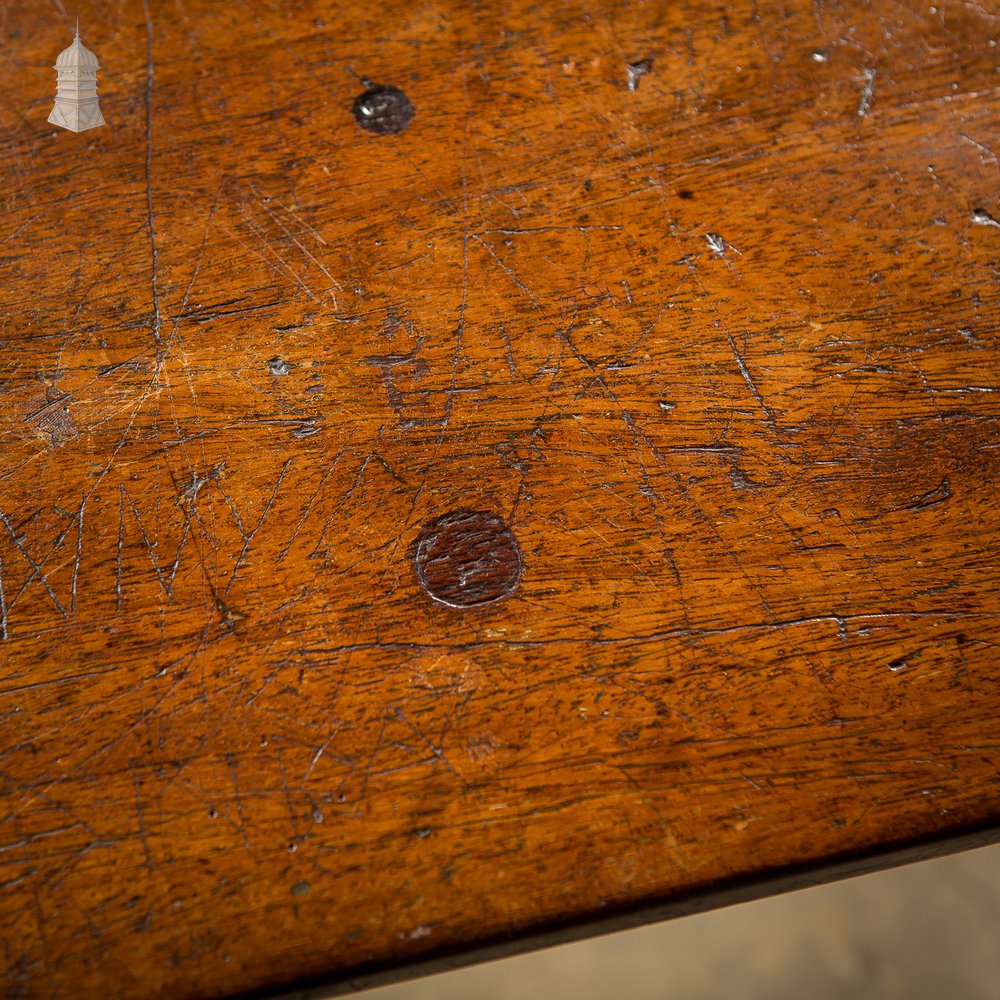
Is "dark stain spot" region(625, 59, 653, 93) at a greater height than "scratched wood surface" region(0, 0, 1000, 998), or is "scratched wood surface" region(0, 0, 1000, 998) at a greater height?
"dark stain spot" region(625, 59, 653, 93)

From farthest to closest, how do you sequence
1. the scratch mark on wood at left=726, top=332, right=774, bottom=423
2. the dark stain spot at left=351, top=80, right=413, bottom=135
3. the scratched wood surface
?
the dark stain spot at left=351, top=80, right=413, bottom=135 → the scratch mark on wood at left=726, top=332, right=774, bottom=423 → the scratched wood surface

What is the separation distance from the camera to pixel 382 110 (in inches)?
42.6

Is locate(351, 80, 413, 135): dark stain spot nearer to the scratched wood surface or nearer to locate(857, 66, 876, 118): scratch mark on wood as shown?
the scratched wood surface

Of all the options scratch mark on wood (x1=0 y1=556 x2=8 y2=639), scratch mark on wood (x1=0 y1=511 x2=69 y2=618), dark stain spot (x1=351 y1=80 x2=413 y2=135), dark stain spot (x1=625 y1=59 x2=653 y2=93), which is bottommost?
scratch mark on wood (x1=0 y1=556 x2=8 y2=639)

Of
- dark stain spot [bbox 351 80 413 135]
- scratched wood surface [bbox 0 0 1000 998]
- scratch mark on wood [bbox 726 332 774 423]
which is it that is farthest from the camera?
dark stain spot [bbox 351 80 413 135]

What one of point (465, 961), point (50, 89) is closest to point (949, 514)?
point (465, 961)

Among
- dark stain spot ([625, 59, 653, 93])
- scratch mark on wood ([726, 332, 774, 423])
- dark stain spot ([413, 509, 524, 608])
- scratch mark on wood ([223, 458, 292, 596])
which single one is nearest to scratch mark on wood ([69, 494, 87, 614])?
scratch mark on wood ([223, 458, 292, 596])

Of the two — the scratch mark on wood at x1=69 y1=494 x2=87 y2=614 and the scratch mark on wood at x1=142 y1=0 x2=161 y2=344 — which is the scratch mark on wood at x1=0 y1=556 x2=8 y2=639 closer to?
the scratch mark on wood at x1=69 y1=494 x2=87 y2=614

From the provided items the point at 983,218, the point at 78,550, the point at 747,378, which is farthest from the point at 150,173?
the point at 983,218

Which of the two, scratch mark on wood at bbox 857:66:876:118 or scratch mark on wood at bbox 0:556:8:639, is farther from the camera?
scratch mark on wood at bbox 857:66:876:118

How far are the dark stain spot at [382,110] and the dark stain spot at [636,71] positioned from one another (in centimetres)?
34

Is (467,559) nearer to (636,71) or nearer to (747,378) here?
(747,378)

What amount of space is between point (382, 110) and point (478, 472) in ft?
1.95

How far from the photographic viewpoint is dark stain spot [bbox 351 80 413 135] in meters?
1.07
